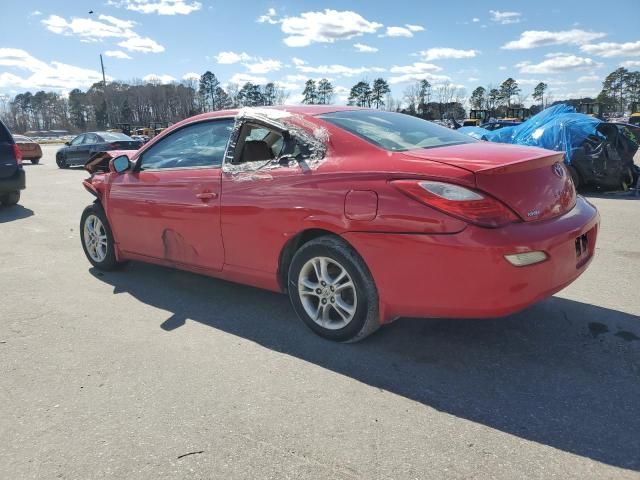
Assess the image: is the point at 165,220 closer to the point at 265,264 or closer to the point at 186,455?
the point at 265,264

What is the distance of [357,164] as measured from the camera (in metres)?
3.03

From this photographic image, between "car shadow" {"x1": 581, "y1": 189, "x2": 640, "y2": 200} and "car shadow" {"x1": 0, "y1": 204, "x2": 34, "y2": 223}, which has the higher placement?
"car shadow" {"x1": 0, "y1": 204, "x2": 34, "y2": 223}

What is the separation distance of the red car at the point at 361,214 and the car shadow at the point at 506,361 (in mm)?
286

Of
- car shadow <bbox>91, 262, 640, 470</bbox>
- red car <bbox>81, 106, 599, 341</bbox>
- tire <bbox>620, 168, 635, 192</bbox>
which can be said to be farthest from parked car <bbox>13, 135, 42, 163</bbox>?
tire <bbox>620, 168, 635, 192</bbox>

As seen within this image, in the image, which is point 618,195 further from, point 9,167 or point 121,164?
point 9,167

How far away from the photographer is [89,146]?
18750 millimetres

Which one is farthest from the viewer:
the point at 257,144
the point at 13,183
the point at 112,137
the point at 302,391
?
the point at 112,137

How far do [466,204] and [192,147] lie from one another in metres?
2.45

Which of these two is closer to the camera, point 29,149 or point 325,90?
point 29,149

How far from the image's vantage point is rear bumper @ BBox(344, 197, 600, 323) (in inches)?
102

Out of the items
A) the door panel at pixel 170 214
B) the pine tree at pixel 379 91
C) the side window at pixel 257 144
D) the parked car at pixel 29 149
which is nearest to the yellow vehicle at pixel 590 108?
the parked car at pixel 29 149

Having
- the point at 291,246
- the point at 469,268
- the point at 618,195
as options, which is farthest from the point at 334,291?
the point at 618,195

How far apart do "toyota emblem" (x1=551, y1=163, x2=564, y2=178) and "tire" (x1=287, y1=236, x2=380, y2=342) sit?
4.36 feet

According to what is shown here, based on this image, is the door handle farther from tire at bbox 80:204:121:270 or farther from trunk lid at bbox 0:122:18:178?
trunk lid at bbox 0:122:18:178
